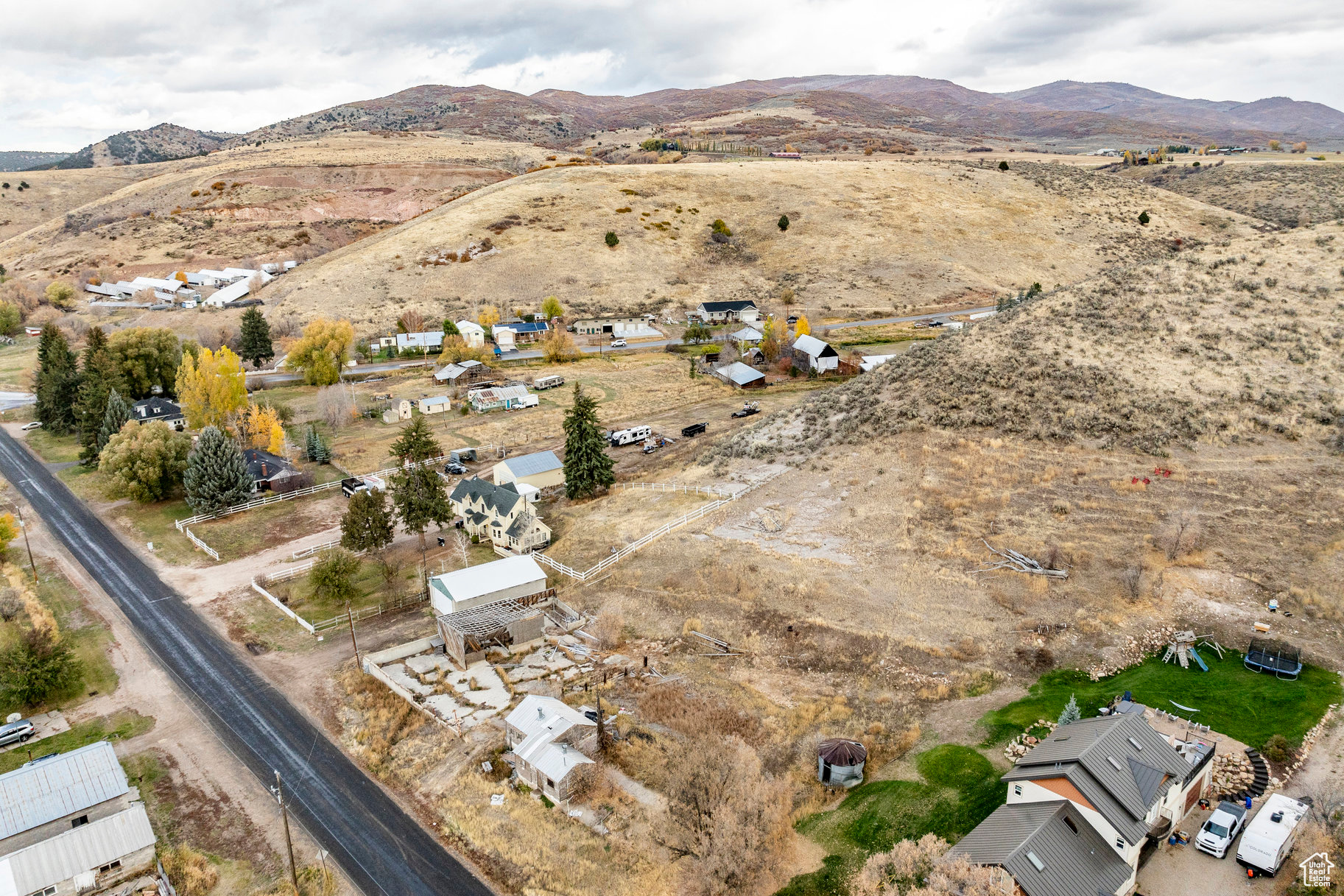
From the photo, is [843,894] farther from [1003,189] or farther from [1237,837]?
[1003,189]

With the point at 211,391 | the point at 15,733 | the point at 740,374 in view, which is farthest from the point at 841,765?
the point at 740,374

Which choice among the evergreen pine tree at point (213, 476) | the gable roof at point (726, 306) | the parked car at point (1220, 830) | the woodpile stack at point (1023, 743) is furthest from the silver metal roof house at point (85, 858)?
the gable roof at point (726, 306)

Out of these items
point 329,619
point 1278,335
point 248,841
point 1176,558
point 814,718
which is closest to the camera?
point 248,841

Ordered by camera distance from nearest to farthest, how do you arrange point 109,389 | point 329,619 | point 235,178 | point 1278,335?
point 329,619
point 1278,335
point 109,389
point 235,178

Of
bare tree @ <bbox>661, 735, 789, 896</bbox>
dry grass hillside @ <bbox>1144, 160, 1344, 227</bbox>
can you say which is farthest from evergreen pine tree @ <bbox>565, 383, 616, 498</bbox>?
dry grass hillside @ <bbox>1144, 160, 1344, 227</bbox>

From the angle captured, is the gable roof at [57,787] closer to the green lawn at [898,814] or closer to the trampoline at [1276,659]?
the green lawn at [898,814]

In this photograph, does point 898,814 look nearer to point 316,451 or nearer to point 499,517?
point 499,517

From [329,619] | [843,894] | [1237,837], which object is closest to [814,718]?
[843,894]
